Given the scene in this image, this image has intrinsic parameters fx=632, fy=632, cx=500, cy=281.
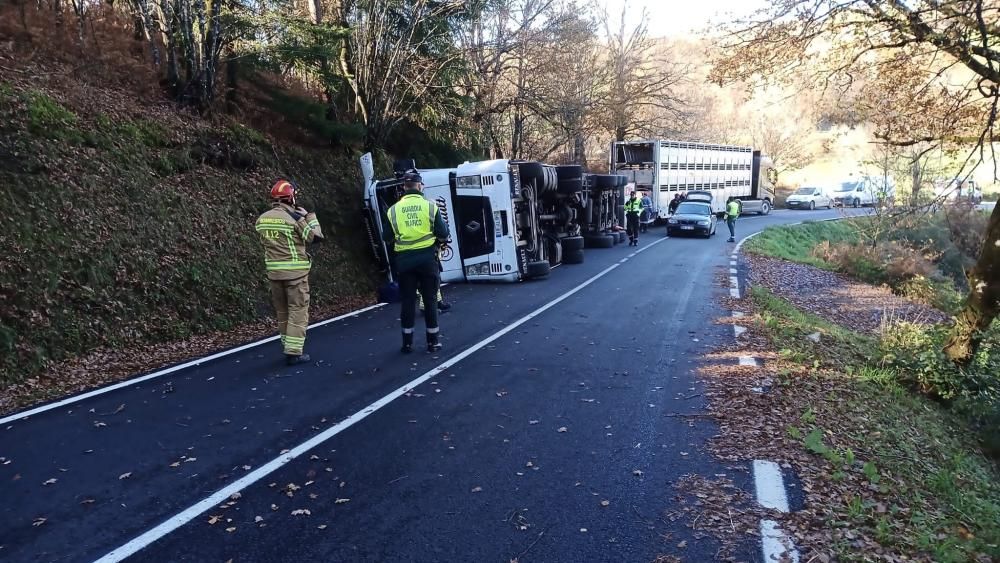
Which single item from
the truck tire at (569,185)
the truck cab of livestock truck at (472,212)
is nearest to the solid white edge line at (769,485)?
the truck cab of livestock truck at (472,212)

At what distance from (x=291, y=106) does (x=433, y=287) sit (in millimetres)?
10667

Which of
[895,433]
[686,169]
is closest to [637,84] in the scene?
[686,169]

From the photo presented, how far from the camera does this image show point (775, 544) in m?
3.43

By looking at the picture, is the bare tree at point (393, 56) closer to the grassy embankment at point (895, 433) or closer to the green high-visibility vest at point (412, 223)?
the green high-visibility vest at point (412, 223)

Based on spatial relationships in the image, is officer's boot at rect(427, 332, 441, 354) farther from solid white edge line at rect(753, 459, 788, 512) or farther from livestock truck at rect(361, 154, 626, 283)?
livestock truck at rect(361, 154, 626, 283)

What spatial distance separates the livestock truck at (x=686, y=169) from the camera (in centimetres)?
2955

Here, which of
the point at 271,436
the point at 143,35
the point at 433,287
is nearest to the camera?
the point at 271,436

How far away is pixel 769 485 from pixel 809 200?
4939 centimetres

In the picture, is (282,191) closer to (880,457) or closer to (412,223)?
(412,223)

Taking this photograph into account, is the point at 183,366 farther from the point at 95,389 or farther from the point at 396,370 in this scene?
the point at 396,370

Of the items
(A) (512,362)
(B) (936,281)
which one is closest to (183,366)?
(A) (512,362)

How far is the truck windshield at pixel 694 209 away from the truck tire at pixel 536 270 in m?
14.5

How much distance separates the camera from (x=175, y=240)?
9.86 m

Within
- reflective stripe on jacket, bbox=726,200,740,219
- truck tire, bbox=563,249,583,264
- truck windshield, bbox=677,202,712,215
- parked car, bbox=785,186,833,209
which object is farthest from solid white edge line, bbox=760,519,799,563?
parked car, bbox=785,186,833,209
